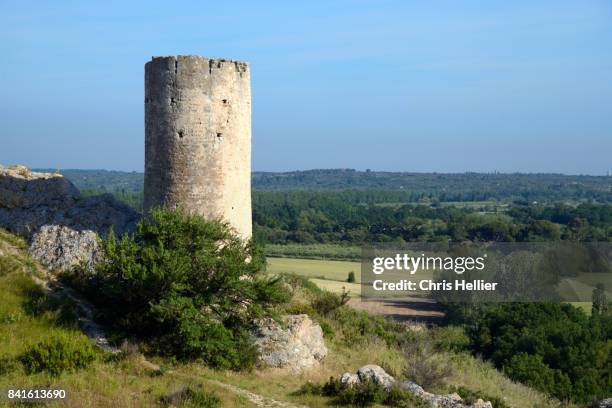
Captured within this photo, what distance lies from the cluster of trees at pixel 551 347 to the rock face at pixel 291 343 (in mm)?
10112

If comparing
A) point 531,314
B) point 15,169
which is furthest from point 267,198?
point 15,169

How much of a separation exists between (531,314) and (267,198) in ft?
251

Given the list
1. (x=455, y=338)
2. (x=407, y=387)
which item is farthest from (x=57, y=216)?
(x=455, y=338)

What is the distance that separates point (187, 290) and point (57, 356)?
2.35 meters

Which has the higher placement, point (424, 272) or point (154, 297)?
point (154, 297)

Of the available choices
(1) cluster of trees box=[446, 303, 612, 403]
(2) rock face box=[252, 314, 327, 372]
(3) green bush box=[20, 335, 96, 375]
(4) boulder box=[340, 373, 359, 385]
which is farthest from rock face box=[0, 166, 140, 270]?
(1) cluster of trees box=[446, 303, 612, 403]

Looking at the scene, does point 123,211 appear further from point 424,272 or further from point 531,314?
point 424,272

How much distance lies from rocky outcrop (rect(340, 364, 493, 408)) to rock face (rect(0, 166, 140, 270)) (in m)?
5.64

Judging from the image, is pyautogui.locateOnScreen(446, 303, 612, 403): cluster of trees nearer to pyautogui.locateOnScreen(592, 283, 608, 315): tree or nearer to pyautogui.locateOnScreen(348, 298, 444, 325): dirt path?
pyautogui.locateOnScreen(348, 298, 444, 325): dirt path

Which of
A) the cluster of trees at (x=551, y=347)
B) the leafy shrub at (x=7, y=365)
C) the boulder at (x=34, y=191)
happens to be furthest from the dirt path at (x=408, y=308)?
the leafy shrub at (x=7, y=365)

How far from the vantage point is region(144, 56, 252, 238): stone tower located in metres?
13.1

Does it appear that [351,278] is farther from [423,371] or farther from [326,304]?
[423,371]

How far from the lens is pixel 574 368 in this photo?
22656 mm

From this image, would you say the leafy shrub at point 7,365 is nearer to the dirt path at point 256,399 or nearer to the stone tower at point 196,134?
the dirt path at point 256,399
